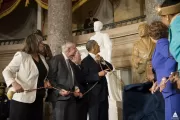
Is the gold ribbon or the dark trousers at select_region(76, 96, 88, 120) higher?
the gold ribbon

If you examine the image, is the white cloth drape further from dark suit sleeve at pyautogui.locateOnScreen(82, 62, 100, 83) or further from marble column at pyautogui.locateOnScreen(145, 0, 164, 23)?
dark suit sleeve at pyautogui.locateOnScreen(82, 62, 100, 83)

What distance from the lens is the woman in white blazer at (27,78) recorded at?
321 cm

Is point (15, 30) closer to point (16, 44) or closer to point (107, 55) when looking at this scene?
point (16, 44)

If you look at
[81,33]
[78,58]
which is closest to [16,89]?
[78,58]

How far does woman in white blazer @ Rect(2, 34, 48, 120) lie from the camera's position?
3.21 metres

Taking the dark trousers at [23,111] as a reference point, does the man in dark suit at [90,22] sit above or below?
above

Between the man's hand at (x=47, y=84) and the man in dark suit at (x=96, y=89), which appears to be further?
the man in dark suit at (x=96, y=89)

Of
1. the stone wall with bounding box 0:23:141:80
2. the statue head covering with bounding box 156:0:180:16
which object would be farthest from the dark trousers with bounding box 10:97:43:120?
the stone wall with bounding box 0:23:141:80

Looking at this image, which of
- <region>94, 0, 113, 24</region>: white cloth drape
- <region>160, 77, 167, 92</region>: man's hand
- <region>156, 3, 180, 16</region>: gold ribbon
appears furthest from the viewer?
<region>94, 0, 113, 24</region>: white cloth drape

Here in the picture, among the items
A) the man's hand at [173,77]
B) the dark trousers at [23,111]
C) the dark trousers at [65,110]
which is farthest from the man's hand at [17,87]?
the man's hand at [173,77]

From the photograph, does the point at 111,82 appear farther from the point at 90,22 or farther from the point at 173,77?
the point at 90,22

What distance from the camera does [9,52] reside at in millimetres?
9805

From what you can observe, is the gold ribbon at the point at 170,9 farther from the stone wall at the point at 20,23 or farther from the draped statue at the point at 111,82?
the stone wall at the point at 20,23

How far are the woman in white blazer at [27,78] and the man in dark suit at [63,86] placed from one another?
0.11 m
